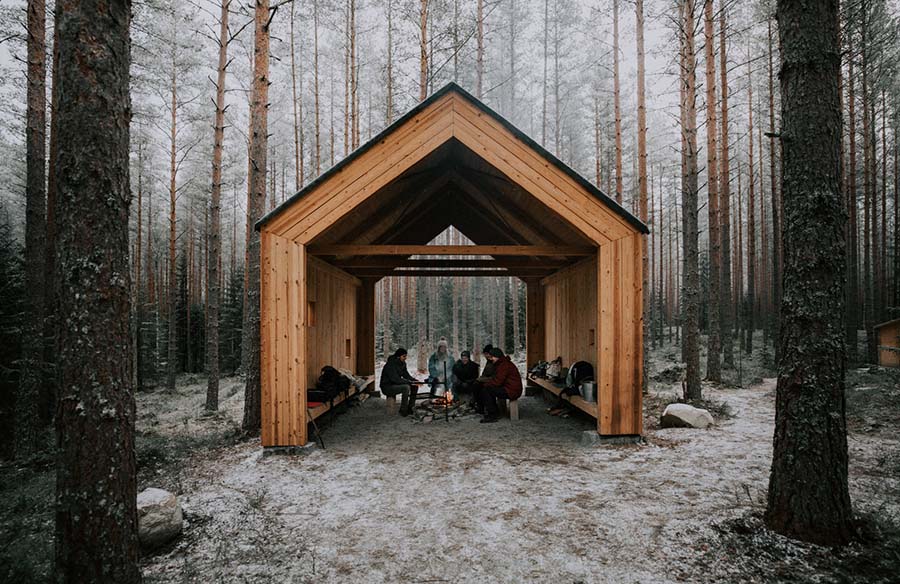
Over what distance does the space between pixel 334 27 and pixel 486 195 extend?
36.5ft

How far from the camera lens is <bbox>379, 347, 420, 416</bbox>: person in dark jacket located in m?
9.43

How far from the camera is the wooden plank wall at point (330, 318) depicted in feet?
28.5

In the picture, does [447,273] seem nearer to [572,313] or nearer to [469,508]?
[572,313]

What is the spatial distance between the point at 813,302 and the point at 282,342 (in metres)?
6.08

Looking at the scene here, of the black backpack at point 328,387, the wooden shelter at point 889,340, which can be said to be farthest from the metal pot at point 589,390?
the wooden shelter at point 889,340

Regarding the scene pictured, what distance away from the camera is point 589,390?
7.68 meters

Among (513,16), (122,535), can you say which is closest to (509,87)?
(513,16)

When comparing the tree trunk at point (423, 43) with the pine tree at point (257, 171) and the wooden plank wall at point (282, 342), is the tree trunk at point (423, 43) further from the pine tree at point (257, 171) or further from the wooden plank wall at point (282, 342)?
the wooden plank wall at point (282, 342)

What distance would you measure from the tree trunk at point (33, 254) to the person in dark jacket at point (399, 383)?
5.57 m

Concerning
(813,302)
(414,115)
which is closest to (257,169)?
(414,115)

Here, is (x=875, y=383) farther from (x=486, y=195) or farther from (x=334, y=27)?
(x=334, y=27)

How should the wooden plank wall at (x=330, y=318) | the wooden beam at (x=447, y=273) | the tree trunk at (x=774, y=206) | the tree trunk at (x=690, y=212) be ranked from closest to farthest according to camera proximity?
the wooden plank wall at (x=330, y=318) < the tree trunk at (x=690, y=212) < the wooden beam at (x=447, y=273) < the tree trunk at (x=774, y=206)

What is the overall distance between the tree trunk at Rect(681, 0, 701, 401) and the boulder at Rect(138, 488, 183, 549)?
9455mm

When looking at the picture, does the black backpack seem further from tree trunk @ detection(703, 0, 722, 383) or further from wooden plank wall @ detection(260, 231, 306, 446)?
tree trunk @ detection(703, 0, 722, 383)
